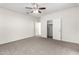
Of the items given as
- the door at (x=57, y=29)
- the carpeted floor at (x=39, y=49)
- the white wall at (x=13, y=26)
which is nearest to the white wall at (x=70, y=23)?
the door at (x=57, y=29)

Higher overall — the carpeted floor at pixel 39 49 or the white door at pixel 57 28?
the white door at pixel 57 28

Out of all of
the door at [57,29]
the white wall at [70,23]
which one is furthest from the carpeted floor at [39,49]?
the door at [57,29]

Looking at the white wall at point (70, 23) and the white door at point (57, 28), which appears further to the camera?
the white door at point (57, 28)

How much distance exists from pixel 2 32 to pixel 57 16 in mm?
4630

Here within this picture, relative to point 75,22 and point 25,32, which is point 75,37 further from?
point 25,32

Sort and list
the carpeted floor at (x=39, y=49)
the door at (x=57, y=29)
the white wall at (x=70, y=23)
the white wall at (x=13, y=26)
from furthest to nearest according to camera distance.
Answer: the door at (x=57, y=29)
the white wall at (x=70, y=23)
the white wall at (x=13, y=26)
the carpeted floor at (x=39, y=49)

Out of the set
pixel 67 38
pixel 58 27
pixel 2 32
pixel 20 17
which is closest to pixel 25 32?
pixel 20 17

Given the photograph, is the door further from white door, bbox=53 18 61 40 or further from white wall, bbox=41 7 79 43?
white wall, bbox=41 7 79 43

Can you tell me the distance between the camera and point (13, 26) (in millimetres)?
5961

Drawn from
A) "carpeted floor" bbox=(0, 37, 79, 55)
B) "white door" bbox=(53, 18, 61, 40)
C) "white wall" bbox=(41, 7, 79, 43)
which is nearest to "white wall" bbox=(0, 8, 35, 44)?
"carpeted floor" bbox=(0, 37, 79, 55)

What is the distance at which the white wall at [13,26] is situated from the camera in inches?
199

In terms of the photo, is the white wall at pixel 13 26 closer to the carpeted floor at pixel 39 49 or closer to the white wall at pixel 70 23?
the carpeted floor at pixel 39 49

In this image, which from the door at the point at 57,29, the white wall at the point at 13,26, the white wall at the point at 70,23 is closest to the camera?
the white wall at the point at 13,26

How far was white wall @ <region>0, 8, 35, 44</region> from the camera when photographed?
5062 mm
